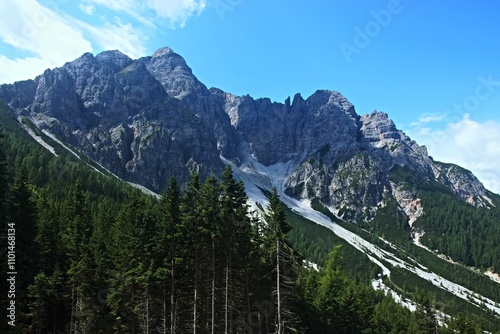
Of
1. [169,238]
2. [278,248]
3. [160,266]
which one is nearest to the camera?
[278,248]

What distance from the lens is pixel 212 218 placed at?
36.3 metres

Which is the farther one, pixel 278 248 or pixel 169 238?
pixel 169 238

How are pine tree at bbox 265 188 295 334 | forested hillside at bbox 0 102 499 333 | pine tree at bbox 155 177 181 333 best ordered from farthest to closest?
pine tree at bbox 155 177 181 333, forested hillside at bbox 0 102 499 333, pine tree at bbox 265 188 295 334

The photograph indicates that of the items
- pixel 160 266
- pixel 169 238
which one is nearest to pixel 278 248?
pixel 169 238

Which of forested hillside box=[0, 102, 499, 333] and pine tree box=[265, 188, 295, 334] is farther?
forested hillside box=[0, 102, 499, 333]

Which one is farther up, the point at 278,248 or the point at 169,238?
the point at 278,248

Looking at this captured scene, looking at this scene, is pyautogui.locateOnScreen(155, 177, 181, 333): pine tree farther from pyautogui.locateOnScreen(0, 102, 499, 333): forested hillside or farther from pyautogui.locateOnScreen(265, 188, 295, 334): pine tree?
pyautogui.locateOnScreen(265, 188, 295, 334): pine tree

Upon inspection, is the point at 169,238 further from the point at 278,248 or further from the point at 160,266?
the point at 278,248

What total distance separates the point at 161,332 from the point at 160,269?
35.7 ft

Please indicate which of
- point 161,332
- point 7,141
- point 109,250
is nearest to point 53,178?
point 7,141

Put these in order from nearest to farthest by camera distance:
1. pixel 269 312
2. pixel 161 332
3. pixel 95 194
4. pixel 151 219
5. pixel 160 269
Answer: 1. pixel 160 269
2. pixel 151 219
3. pixel 161 332
4. pixel 269 312
5. pixel 95 194

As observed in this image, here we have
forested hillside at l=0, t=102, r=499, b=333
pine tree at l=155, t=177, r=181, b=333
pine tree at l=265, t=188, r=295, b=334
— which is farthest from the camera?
pine tree at l=155, t=177, r=181, b=333

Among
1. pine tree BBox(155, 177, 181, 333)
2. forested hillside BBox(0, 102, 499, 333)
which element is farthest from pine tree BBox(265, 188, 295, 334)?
pine tree BBox(155, 177, 181, 333)

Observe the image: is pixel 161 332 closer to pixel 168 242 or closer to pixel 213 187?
pixel 168 242
